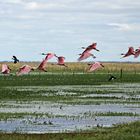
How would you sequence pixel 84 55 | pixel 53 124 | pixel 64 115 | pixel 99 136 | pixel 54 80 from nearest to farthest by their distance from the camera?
pixel 84 55, pixel 99 136, pixel 53 124, pixel 64 115, pixel 54 80

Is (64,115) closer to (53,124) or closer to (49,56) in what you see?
(53,124)

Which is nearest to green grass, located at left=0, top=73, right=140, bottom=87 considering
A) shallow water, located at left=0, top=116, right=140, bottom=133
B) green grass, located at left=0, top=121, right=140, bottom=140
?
shallow water, located at left=0, top=116, right=140, bottom=133

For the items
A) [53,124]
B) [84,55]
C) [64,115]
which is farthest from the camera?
[64,115]

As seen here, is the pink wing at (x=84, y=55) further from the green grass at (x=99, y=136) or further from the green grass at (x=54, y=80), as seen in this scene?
the green grass at (x=54, y=80)

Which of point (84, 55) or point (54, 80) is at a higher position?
point (84, 55)

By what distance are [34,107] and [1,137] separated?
599 inches

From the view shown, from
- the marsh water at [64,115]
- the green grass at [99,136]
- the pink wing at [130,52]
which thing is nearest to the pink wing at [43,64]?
the pink wing at [130,52]

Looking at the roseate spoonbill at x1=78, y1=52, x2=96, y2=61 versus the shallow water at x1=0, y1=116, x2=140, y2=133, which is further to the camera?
the shallow water at x1=0, y1=116, x2=140, y2=133

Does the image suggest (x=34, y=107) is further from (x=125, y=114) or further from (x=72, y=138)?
(x=72, y=138)

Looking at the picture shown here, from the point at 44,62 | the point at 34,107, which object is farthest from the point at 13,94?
the point at 44,62

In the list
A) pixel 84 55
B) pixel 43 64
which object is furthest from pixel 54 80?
pixel 84 55

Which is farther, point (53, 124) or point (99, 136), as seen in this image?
point (53, 124)

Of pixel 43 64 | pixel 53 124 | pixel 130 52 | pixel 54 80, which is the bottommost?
pixel 53 124

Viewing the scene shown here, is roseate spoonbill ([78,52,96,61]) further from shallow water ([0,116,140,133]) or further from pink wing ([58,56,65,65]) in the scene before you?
shallow water ([0,116,140,133])
